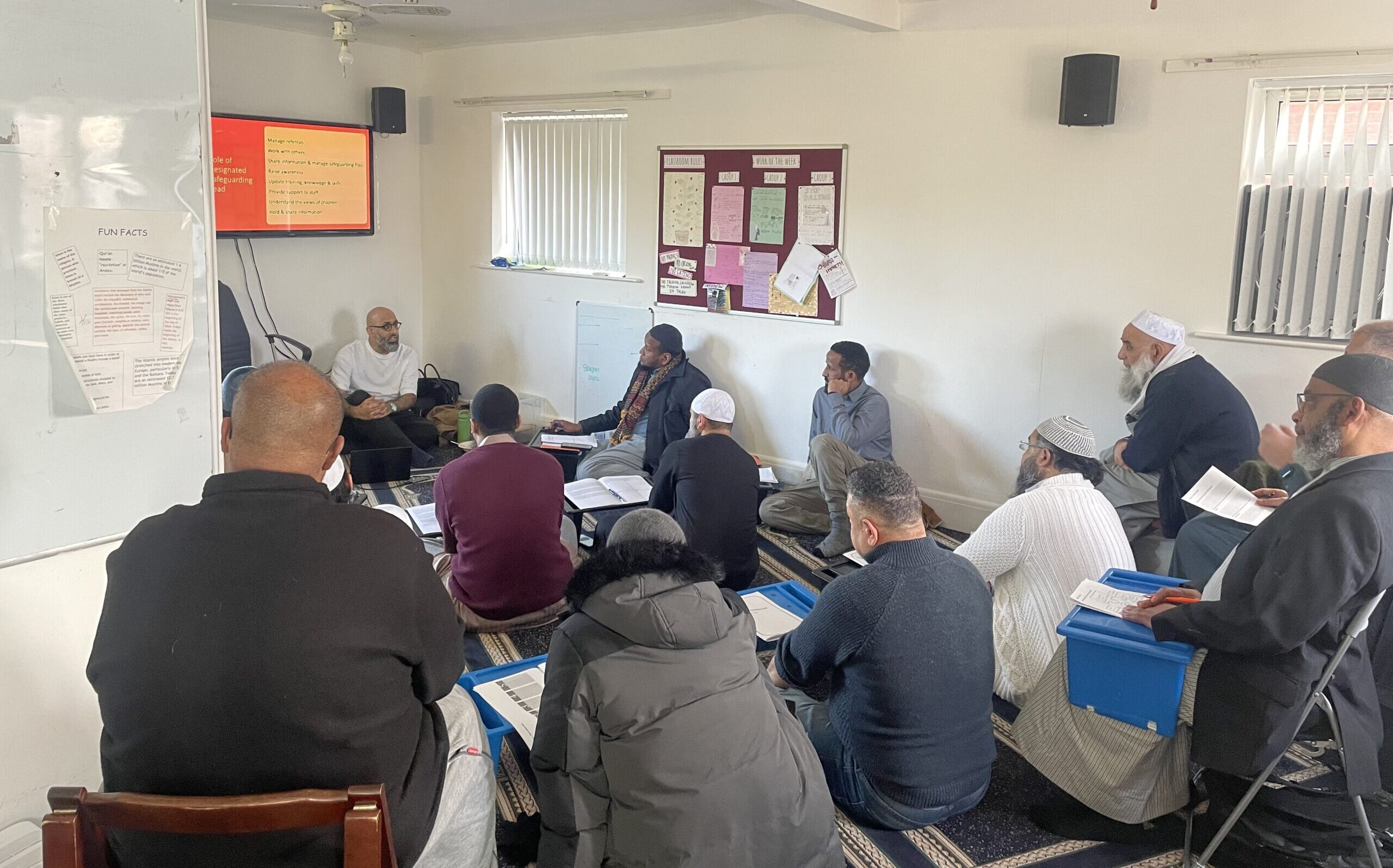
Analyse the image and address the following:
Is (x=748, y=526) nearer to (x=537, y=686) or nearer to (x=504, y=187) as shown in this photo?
(x=537, y=686)

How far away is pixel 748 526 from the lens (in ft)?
13.6

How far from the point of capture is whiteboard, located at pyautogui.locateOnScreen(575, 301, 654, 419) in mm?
6641

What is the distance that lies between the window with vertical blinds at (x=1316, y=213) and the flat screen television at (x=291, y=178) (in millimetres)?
5300

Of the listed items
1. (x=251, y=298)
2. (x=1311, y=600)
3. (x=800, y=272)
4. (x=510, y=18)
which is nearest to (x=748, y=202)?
(x=800, y=272)

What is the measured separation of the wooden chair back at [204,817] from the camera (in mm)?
1378

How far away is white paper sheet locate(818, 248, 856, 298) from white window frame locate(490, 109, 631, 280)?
143 centimetres

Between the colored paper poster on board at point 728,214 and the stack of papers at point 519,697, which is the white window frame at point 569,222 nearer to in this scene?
the colored paper poster on board at point 728,214

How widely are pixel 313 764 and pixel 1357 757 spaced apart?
7.48 feet

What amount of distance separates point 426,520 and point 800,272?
2578 mm

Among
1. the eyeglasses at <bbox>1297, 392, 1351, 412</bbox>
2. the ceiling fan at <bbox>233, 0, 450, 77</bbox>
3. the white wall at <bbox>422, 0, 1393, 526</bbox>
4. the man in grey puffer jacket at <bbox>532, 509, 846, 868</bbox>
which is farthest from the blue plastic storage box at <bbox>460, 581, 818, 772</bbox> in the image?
the ceiling fan at <bbox>233, 0, 450, 77</bbox>

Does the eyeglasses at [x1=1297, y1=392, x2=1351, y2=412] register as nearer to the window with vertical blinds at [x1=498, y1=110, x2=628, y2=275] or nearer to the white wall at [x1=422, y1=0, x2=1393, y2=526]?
the white wall at [x1=422, y1=0, x2=1393, y2=526]

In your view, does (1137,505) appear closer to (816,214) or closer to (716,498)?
(716,498)

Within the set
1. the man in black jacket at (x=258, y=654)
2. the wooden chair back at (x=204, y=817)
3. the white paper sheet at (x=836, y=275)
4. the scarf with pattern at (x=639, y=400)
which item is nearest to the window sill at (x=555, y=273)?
the scarf with pattern at (x=639, y=400)

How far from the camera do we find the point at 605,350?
683 cm
